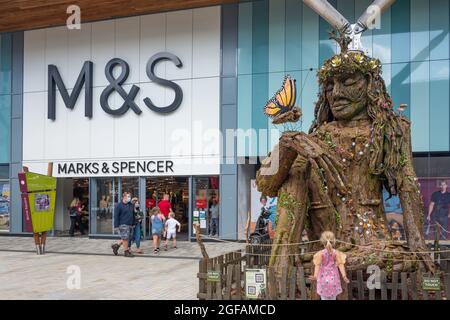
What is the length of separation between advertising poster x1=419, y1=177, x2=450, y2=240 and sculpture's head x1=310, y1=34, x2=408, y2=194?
30.5 ft

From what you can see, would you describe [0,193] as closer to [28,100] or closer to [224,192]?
[28,100]

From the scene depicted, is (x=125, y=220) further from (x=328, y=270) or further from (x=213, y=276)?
(x=328, y=270)

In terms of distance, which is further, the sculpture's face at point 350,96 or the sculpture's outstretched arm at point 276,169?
the sculpture's face at point 350,96

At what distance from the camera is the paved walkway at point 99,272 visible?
8.78 m

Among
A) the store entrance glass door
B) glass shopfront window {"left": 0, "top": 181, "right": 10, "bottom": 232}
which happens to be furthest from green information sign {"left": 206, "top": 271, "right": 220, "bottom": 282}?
glass shopfront window {"left": 0, "top": 181, "right": 10, "bottom": 232}

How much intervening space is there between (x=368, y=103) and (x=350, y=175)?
106 centimetres

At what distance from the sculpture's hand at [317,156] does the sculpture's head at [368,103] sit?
75 cm

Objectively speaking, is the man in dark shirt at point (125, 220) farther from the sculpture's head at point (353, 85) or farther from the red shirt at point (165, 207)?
the sculpture's head at point (353, 85)

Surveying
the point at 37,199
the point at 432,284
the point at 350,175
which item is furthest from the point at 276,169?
the point at 37,199

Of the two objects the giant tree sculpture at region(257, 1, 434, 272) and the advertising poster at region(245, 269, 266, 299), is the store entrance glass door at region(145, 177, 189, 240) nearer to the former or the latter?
the giant tree sculpture at region(257, 1, 434, 272)

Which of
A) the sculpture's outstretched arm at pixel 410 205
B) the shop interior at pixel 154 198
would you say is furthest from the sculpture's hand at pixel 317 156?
the shop interior at pixel 154 198

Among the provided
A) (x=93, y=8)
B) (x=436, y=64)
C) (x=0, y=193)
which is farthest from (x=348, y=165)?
(x=0, y=193)

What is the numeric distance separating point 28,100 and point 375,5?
1296 centimetres

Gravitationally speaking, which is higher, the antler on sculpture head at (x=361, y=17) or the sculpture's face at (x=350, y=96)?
the antler on sculpture head at (x=361, y=17)
